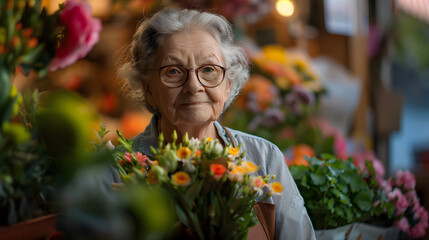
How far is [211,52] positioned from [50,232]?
1.74 feet

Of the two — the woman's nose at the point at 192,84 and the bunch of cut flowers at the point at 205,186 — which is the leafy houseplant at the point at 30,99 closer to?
the bunch of cut flowers at the point at 205,186

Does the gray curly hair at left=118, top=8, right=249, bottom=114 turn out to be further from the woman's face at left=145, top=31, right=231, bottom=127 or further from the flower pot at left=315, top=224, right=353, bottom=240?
the flower pot at left=315, top=224, right=353, bottom=240

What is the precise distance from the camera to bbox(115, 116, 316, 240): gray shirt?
43.9 inches

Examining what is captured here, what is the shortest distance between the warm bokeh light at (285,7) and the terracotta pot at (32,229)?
2.38m

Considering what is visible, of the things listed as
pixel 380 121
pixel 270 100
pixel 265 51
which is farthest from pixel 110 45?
pixel 380 121

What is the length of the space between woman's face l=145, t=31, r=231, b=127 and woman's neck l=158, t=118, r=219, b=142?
2 centimetres

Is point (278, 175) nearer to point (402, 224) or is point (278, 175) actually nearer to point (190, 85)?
point (190, 85)

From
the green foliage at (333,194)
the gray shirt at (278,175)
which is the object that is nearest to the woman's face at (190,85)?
the gray shirt at (278,175)

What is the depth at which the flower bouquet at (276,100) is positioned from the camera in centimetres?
238

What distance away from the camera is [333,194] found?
1211 mm

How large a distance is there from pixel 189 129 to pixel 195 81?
13 cm

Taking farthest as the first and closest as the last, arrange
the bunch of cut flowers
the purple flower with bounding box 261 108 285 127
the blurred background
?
the blurred background, the purple flower with bounding box 261 108 285 127, the bunch of cut flowers

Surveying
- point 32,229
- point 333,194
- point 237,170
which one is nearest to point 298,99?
point 333,194

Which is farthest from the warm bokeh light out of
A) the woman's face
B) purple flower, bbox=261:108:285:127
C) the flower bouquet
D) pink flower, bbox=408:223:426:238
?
the woman's face
